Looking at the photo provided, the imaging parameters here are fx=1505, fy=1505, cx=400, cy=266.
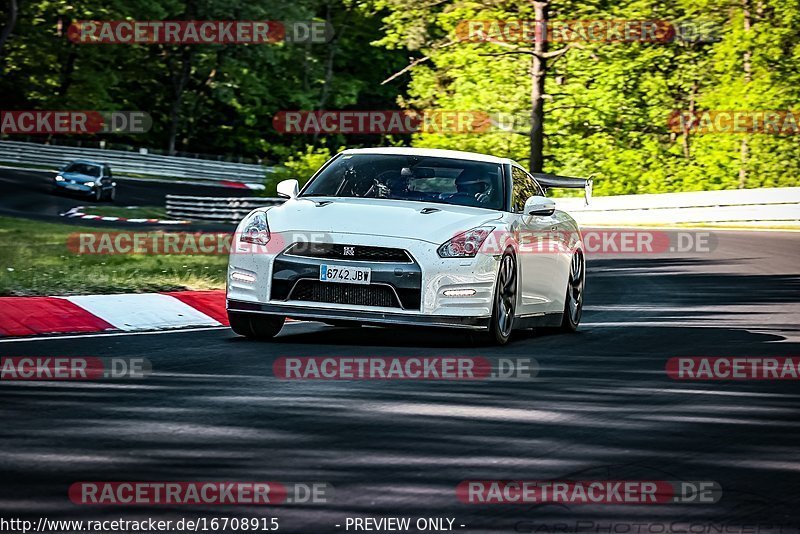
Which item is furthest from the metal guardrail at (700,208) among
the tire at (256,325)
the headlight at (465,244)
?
the headlight at (465,244)

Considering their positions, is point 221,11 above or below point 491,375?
above

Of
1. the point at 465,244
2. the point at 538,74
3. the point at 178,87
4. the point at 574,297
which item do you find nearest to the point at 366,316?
the point at 465,244

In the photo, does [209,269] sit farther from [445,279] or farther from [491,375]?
[491,375]

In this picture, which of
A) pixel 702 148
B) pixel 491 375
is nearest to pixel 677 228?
pixel 702 148

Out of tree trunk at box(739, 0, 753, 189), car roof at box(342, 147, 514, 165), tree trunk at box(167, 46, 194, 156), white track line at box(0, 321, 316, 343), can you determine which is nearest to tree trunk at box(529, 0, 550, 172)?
tree trunk at box(739, 0, 753, 189)

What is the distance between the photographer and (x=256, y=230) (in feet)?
36.7

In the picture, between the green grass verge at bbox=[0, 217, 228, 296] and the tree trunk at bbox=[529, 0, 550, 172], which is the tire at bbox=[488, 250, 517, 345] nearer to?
the green grass verge at bbox=[0, 217, 228, 296]

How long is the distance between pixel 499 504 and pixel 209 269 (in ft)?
43.1

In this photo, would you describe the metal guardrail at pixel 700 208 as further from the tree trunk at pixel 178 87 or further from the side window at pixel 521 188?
the tree trunk at pixel 178 87

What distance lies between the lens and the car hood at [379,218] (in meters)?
10.9

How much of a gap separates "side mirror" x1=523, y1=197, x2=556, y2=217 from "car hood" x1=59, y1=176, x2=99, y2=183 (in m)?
33.6

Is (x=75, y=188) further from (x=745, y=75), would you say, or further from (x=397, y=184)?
(x=397, y=184)

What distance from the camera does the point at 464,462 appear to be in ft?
21.5

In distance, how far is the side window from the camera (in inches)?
485
